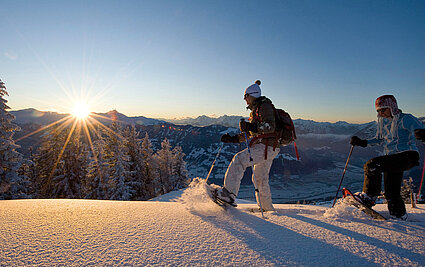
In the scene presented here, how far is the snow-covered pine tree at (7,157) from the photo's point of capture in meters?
11.0

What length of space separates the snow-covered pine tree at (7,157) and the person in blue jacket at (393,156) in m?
15.8

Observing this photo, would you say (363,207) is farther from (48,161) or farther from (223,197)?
(48,161)

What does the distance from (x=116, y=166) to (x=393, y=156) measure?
1949 centimetres

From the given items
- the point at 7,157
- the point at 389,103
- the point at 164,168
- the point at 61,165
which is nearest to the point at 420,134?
the point at 389,103

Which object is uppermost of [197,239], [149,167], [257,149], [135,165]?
[257,149]

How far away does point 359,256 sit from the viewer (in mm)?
1564

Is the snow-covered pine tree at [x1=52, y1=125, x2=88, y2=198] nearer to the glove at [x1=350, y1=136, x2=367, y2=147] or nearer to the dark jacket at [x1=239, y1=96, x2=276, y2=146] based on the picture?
the dark jacket at [x1=239, y1=96, x2=276, y2=146]

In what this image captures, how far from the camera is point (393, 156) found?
2.65m

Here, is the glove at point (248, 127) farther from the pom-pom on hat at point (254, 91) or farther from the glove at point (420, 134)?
the glove at point (420, 134)

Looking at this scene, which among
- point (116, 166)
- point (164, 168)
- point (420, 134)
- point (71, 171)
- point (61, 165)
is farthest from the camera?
point (164, 168)

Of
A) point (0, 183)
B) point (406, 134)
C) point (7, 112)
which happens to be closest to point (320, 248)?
point (406, 134)

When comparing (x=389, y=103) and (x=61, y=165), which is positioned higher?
(x=389, y=103)

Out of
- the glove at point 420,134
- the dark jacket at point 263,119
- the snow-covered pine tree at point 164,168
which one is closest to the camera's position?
the glove at point 420,134

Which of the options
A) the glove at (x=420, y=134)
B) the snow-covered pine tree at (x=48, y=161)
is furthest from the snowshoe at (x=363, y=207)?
the snow-covered pine tree at (x=48, y=161)
